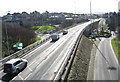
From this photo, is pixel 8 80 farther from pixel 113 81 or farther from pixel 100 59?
pixel 100 59

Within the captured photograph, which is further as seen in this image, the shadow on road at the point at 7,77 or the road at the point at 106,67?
the road at the point at 106,67

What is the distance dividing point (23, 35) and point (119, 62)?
2397cm

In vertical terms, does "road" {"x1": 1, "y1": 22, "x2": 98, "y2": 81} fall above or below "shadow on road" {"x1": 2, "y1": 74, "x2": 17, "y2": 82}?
above

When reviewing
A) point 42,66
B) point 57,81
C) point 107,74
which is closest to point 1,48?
point 42,66

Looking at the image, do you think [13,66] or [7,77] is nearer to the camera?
[7,77]

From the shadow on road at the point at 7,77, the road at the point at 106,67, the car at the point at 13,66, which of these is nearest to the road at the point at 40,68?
the shadow on road at the point at 7,77

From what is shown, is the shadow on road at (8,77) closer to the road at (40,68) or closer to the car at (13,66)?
the road at (40,68)

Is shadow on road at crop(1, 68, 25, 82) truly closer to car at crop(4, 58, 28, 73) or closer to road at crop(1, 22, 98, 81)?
road at crop(1, 22, 98, 81)

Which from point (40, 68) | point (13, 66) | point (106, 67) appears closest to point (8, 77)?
point (13, 66)

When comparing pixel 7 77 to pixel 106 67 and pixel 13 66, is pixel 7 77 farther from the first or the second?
pixel 106 67

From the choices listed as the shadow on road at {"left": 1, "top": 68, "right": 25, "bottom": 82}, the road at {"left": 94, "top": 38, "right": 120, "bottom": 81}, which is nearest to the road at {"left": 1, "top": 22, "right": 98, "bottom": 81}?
the shadow on road at {"left": 1, "top": 68, "right": 25, "bottom": 82}

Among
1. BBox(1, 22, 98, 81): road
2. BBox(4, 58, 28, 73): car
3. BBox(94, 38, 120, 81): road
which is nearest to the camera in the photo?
BBox(1, 22, 98, 81): road

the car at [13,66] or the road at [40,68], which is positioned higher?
the car at [13,66]

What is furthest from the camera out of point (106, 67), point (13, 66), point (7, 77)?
point (106, 67)
